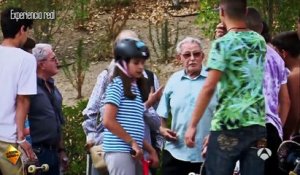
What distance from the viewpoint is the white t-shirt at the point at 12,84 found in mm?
7168

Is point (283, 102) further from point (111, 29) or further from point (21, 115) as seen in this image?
point (111, 29)

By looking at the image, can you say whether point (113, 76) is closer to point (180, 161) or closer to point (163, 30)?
point (180, 161)

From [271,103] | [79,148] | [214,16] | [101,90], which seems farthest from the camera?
[214,16]

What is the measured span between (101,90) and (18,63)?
75 cm

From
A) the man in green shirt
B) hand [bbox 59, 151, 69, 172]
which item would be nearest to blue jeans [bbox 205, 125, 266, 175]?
the man in green shirt

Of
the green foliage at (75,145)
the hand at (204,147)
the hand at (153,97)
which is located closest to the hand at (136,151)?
the hand at (204,147)

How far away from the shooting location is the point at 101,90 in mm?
7492

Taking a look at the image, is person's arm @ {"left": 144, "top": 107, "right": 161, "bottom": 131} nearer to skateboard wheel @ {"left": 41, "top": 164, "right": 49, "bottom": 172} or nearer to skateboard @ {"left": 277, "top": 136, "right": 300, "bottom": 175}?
skateboard wheel @ {"left": 41, "top": 164, "right": 49, "bottom": 172}

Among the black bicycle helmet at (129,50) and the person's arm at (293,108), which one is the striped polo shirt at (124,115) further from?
the person's arm at (293,108)

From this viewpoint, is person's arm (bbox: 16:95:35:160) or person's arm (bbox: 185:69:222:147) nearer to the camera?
person's arm (bbox: 185:69:222:147)

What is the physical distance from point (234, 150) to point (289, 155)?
694mm

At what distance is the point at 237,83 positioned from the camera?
5977 millimetres

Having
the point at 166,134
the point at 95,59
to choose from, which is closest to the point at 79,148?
the point at 166,134

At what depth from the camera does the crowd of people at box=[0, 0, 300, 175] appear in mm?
5988
